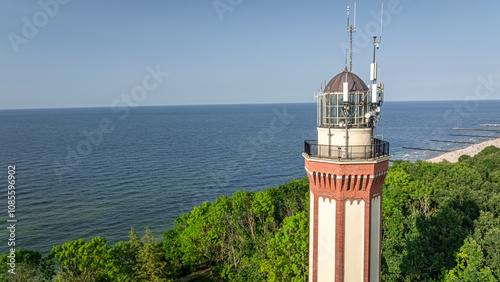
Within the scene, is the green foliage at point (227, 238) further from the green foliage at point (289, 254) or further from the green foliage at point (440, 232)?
the green foliage at point (440, 232)

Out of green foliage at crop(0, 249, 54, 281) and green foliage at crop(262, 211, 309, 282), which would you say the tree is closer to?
green foliage at crop(0, 249, 54, 281)

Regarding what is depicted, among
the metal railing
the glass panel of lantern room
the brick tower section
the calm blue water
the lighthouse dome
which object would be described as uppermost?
the lighthouse dome

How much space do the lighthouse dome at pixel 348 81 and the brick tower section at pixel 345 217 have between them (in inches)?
139

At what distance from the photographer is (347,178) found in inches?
610

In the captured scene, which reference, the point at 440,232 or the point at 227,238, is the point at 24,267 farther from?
the point at 440,232

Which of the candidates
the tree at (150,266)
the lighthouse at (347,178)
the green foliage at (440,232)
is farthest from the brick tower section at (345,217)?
the tree at (150,266)

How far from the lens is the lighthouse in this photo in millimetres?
15539

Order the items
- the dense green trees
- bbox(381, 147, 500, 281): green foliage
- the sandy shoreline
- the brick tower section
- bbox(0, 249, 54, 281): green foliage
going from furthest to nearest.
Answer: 1. the sandy shoreline
2. the dense green trees
3. bbox(381, 147, 500, 281): green foliage
4. bbox(0, 249, 54, 281): green foliage
5. the brick tower section

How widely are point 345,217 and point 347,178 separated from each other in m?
1.92

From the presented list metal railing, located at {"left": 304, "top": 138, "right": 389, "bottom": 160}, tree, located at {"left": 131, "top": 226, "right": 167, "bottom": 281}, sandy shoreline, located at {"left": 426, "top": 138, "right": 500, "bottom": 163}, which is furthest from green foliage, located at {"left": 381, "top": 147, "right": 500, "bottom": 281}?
sandy shoreline, located at {"left": 426, "top": 138, "right": 500, "bottom": 163}

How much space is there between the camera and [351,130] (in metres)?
15.7

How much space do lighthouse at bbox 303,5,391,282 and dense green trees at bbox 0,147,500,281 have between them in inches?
472

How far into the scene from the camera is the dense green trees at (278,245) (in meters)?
26.8

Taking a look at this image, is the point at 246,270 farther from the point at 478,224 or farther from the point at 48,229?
the point at 48,229
